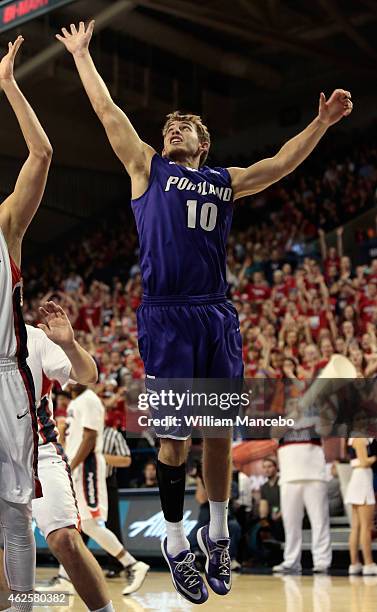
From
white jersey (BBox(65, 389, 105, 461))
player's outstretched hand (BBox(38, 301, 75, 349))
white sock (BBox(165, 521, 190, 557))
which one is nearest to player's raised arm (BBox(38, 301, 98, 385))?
player's outstretched hand (BBox(38, 301, 75, 349))

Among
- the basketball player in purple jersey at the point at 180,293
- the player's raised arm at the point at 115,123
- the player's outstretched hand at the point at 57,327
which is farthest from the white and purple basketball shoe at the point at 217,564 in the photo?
the player's raised arm at the point at 115,123

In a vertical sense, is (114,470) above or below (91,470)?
below

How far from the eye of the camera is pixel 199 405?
17.7 ft

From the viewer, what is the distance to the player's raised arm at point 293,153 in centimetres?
561

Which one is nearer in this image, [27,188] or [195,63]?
[27,188]

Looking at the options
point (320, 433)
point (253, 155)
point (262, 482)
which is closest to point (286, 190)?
point (253, 155)

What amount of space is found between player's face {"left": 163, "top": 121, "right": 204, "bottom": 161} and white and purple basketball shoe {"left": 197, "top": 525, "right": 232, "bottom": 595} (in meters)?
2.22

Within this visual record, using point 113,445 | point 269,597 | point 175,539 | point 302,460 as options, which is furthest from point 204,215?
point 113,445

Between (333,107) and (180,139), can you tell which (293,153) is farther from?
(180,139)

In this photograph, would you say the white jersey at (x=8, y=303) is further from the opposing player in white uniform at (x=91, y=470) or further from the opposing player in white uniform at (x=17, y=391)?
the opposing player in white uniform at (x=91, y=470)

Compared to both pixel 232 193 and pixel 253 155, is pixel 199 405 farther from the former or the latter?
pixel 253 155

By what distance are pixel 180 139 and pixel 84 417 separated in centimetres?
521

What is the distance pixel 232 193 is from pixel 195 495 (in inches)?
288

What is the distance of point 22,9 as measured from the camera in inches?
336
